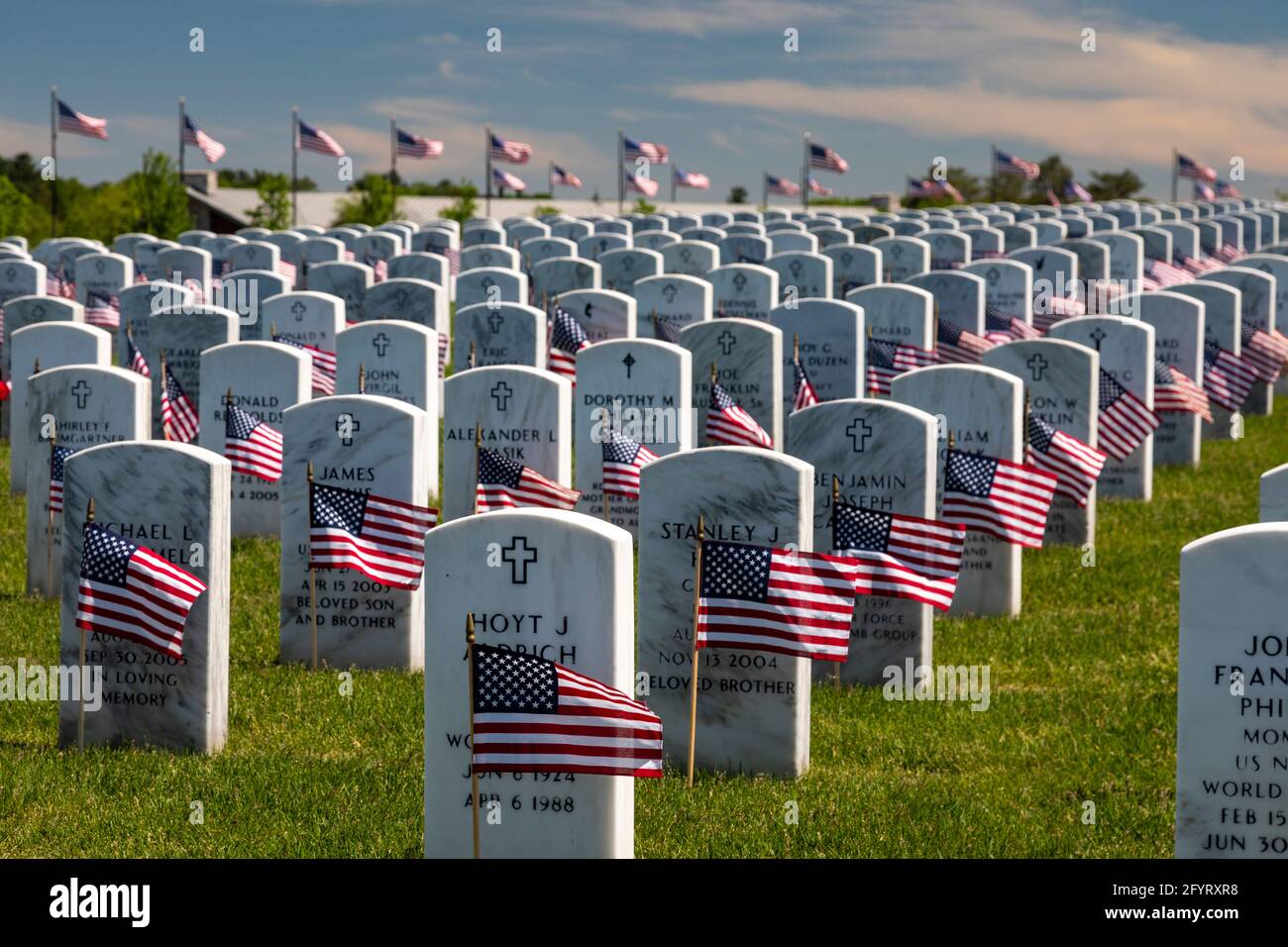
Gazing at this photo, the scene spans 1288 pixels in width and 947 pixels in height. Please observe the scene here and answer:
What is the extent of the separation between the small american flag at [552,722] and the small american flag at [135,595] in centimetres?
260

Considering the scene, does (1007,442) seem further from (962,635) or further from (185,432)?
(185,432)

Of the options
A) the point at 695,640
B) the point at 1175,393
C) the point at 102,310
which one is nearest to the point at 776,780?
the point at 695,640

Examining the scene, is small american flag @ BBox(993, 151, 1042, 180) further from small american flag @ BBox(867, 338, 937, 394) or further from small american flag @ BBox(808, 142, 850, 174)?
small american flag @ BBox(867, 338, 937, 394)

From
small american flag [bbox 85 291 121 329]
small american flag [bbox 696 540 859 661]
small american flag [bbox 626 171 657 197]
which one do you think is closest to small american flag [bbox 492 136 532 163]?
small american flag [bbox 626 171 657 197]

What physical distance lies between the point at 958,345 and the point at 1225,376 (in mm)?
2917

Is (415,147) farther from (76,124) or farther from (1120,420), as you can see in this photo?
(1120,420)

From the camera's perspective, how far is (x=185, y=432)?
1487cm

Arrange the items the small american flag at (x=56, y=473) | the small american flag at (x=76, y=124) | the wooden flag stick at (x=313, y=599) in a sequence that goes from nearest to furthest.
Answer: the wooden flag stick at (x=313, y=599), the small american flag at (x=56, y=473), the small american flag at (x=76, y=124)

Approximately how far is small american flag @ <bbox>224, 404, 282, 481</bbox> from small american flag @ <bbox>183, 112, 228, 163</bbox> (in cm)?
2859

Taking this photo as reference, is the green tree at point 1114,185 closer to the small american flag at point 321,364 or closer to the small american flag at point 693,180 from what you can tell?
the small american flag at point 693,180

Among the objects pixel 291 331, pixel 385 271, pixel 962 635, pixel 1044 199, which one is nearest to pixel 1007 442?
pixel 962 635

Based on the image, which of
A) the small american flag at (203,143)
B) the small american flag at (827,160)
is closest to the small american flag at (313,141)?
the small american flag at (203,143)

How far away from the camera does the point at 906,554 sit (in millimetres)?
10422

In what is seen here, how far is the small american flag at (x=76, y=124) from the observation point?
39.4 metres
